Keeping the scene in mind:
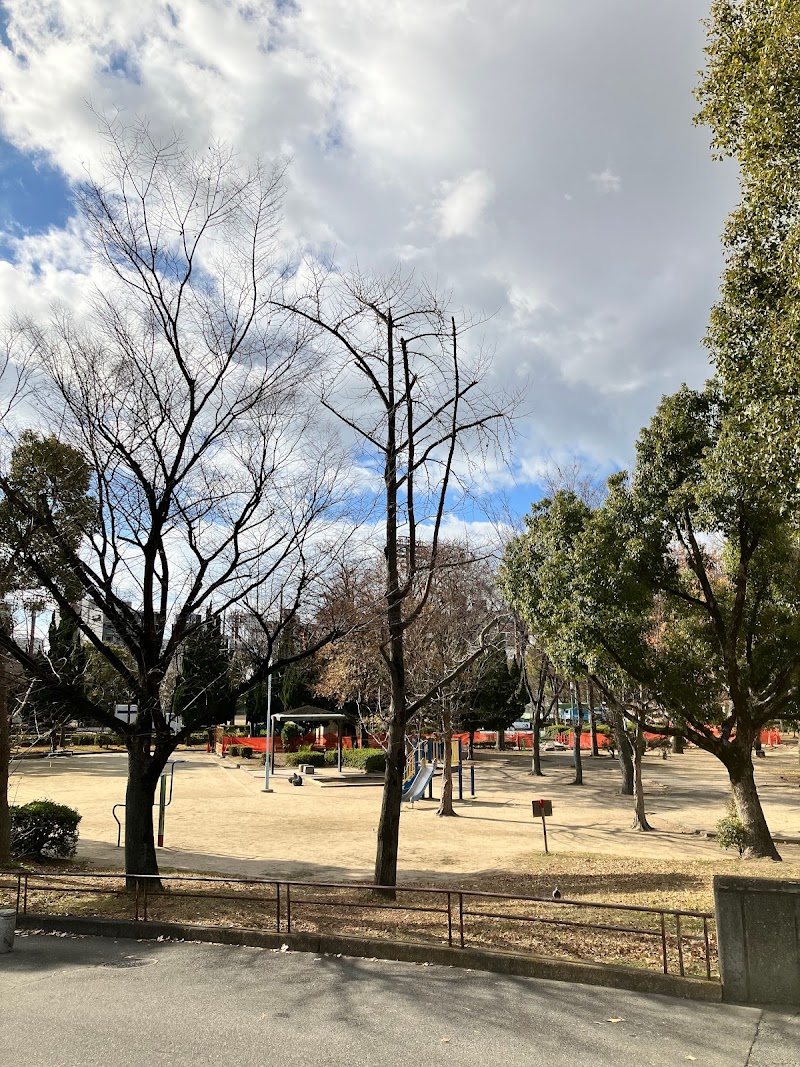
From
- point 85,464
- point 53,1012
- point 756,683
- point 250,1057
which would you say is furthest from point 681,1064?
point 756,683

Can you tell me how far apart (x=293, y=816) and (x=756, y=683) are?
14.4 m

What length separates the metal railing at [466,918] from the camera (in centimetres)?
704

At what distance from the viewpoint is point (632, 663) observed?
14219 millimetres

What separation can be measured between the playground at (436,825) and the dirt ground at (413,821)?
5cm

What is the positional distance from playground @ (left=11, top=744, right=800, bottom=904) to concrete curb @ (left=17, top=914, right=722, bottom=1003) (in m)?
3.65

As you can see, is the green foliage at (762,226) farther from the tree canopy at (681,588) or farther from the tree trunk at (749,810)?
the tree trunk at (749,810)

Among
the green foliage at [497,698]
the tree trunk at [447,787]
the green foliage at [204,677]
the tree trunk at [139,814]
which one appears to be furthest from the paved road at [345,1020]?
the green foliage at [497,698]

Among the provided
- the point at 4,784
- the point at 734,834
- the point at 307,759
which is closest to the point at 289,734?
the point at 307,759

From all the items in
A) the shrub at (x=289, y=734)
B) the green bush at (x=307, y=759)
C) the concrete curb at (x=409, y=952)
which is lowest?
the green bush at (x=307, y=759)

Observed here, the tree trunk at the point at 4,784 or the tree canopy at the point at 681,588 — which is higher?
the tree canopy at the point at 681,588

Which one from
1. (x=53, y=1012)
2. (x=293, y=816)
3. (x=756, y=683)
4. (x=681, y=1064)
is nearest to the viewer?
(x=681, y=1064)

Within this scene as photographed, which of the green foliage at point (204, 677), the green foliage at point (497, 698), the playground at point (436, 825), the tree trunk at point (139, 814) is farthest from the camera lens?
the green foliage at point (497, 698)

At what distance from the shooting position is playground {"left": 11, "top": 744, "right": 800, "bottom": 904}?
15.1 m

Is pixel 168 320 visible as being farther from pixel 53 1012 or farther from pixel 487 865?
pixel 487 865
